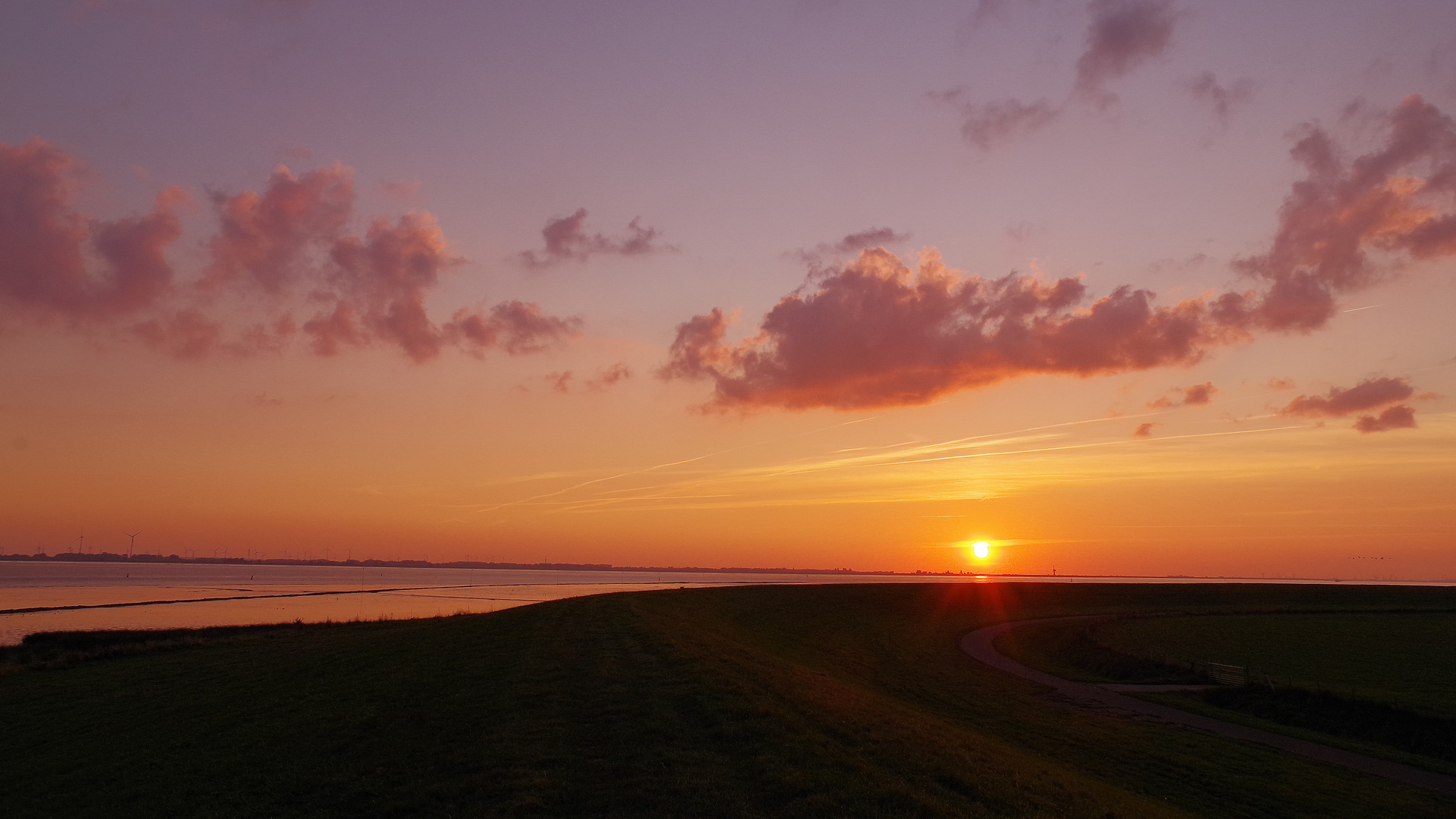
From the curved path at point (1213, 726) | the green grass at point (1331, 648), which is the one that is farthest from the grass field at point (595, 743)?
the green grass at point (1331, 648)

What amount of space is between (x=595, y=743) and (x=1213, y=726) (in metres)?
26.1

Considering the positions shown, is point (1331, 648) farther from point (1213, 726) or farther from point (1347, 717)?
point (1213, 726)

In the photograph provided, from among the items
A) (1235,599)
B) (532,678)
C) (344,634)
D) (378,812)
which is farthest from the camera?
(1235,599)

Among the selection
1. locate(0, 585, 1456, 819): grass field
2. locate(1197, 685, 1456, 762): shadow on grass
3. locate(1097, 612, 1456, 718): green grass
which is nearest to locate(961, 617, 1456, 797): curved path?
locate(0, 585, 1456, 819): grass field

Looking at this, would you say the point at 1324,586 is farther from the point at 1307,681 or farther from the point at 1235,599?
the point at 1307,681

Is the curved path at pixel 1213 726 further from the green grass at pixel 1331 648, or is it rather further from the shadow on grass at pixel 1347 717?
the green grass at pixel 1331 648

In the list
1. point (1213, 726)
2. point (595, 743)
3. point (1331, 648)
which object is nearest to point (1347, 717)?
point (1213, 726)

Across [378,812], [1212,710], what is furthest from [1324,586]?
[378,812]

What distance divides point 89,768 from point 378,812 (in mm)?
12832

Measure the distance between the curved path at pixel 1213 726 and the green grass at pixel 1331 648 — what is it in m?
6.04

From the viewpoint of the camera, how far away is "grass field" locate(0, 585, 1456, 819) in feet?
44.8

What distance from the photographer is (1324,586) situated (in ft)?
368

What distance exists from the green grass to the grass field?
14.6 m

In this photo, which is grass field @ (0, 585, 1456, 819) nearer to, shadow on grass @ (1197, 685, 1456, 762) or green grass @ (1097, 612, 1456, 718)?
shadow on grass @ (1197, 685, 1456, 762)
